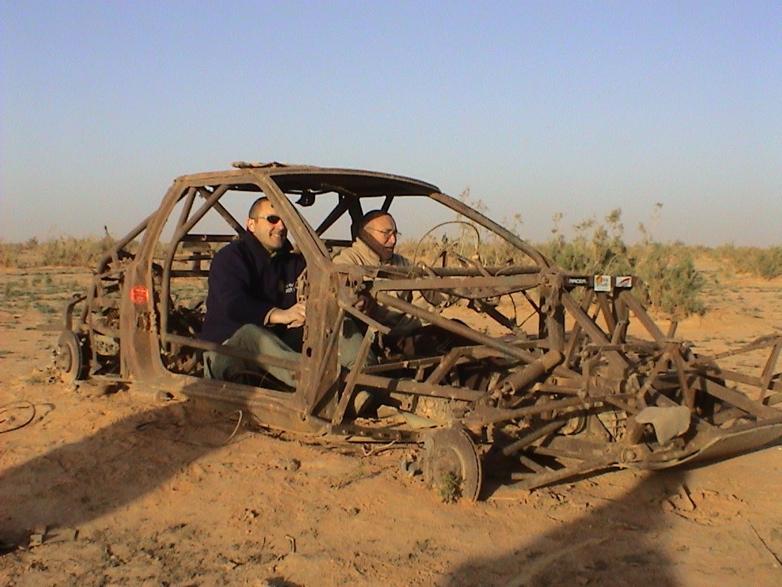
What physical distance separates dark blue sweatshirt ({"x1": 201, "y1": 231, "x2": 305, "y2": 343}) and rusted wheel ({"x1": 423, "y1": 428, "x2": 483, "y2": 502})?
73.4 inches

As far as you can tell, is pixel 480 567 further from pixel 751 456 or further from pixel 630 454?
pixel 751 456

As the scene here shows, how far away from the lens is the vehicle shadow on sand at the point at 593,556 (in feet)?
10.5

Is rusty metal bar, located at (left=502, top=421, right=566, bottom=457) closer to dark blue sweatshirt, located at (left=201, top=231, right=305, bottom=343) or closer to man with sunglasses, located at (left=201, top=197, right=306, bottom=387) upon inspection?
man with sunglasses, located at (left=201, top=197, right=306, bottom=387)

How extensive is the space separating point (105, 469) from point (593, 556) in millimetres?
2731

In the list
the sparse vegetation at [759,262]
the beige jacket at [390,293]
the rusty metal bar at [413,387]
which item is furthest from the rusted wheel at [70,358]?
the sparse vegetation at [759,262]

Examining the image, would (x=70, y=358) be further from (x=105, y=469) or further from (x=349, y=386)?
(x=349, y=386)

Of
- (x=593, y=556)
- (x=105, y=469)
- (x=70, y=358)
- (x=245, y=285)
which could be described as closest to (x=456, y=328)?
(x=593, y=556)

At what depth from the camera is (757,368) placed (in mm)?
8352

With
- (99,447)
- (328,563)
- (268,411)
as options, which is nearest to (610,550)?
(328,563)

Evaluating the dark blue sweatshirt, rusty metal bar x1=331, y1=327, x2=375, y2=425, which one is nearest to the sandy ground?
rusty metal bar x1=331, y1=327, x2=375, y2=425

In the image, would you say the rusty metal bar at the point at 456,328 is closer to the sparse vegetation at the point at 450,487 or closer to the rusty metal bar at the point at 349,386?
the rusty metal bar at the point at 349,386

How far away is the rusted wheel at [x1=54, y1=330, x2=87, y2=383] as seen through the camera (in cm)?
655

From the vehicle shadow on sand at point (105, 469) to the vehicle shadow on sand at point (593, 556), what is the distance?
191 centimetres

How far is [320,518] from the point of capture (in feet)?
12.7
